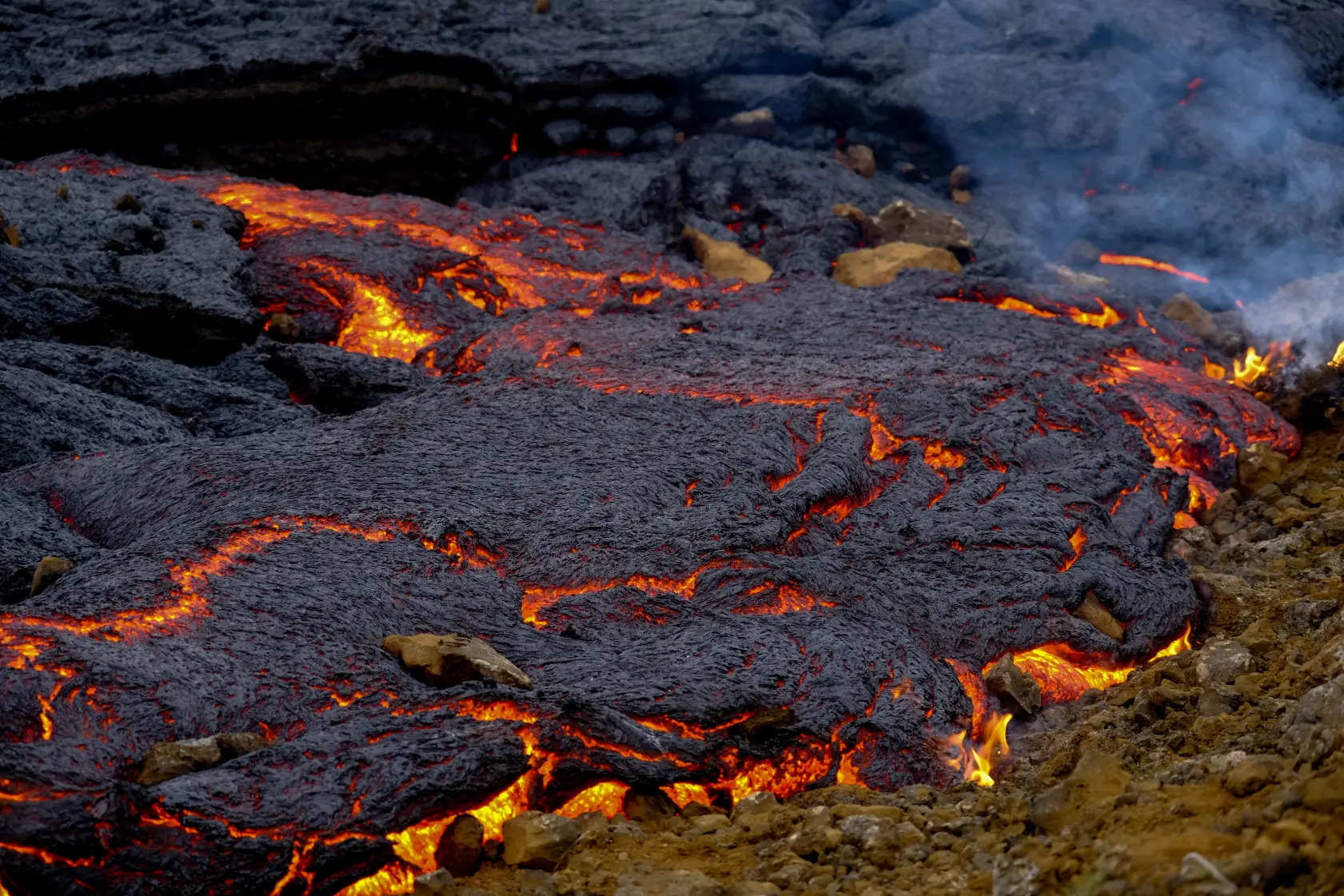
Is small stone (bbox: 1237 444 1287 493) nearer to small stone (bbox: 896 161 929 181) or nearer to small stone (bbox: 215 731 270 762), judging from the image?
small stone (bbox: 215 731 270 762)

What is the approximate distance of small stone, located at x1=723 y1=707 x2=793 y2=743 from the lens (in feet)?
10.7

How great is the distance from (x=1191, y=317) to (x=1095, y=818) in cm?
580

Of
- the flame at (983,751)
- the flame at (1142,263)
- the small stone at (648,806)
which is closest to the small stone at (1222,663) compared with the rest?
the flame at (983,751)

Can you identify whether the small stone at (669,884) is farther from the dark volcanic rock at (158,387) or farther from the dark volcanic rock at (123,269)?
the dark volcanic rock at (123,269)

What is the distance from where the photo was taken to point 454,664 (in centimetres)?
326

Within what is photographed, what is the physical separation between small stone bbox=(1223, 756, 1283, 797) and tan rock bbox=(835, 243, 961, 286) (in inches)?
210

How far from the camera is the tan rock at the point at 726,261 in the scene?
7.80 metres

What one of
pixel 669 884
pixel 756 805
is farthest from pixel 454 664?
pixel 669 884

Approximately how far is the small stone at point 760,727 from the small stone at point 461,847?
2.50 ft

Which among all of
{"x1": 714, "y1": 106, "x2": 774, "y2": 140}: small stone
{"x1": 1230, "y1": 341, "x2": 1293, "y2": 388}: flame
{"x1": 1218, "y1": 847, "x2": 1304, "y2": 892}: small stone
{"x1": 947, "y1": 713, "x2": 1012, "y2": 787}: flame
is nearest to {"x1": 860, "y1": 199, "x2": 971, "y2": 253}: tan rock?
{"x1": 714, "y1": 106, "x2": 774, "y2": 140}: small stone

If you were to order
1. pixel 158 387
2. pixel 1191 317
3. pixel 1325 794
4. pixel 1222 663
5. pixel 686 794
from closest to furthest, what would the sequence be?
pixel 1325 794 < pixel 686 794 < pixel 1222 663 < pixel 158 387 < pixel 1191 317

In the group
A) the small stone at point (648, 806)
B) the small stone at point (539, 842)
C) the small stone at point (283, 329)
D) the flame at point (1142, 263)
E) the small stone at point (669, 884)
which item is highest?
the small stone at point (669, 884)

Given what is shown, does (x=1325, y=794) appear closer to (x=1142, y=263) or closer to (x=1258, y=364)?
(x=1258, y=364)

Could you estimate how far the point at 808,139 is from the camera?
32.5 ft
